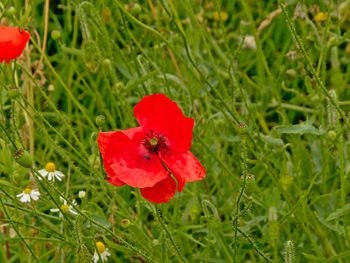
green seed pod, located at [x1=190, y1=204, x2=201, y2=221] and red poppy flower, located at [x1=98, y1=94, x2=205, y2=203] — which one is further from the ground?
red poppy flower, located at [x1=98, y1=94, x2=205, y2=203]

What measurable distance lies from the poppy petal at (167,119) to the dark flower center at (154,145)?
2 cm

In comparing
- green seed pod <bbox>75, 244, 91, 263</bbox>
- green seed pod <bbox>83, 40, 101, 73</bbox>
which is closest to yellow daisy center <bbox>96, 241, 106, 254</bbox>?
green seed pod <bbox>75, 244, 91, 263</bbox>

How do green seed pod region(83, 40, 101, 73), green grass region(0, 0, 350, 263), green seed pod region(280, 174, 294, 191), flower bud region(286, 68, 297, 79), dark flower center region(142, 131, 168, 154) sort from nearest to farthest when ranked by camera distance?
1. dark flower center region(142, 131, 168, 154)
2. green grass region(0, 0, 350, 263)
3. green seed pod region(280, 174, 294, 191)
4. green seed pod region(83, 40, 101, 73)
5. flower bud region(286, 68, 297, 79)

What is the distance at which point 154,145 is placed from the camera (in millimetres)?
1127

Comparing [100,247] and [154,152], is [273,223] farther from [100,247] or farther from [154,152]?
[100,247]

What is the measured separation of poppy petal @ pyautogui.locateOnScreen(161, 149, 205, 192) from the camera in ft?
3.43

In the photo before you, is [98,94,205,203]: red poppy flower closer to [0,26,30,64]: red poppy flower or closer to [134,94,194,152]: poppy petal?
[134,94,194,152]: poppy petal

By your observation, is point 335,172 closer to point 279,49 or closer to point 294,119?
point 294,119

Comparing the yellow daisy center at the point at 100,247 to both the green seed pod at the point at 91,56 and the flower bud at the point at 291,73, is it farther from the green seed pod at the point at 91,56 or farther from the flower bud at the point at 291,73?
the flower bud at the point at 291,73

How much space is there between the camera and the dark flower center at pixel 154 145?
3.74 feet

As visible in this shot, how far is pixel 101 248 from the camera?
141cm

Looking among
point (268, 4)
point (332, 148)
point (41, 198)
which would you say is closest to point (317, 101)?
point (332, 148)

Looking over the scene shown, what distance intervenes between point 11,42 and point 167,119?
361 mm

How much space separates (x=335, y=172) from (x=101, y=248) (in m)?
0.67
